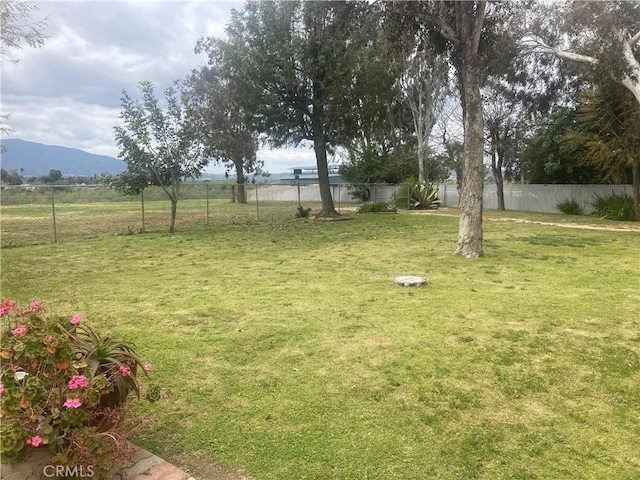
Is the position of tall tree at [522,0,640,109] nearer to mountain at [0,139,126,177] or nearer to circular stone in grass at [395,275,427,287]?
circular stone in grass at [395,275,427,287]

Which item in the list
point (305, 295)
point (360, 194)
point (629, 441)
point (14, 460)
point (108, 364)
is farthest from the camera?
point (360, 194)

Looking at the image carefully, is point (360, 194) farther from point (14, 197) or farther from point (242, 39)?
point (14, 197)

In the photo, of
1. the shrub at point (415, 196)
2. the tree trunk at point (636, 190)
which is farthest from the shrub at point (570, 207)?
the shrub at point (415, 196)

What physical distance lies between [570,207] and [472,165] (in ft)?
49.5

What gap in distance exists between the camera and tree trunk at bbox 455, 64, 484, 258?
8.39m

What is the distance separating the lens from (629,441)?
2471 mm

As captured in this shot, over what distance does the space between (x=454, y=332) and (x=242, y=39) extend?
15.4 meters

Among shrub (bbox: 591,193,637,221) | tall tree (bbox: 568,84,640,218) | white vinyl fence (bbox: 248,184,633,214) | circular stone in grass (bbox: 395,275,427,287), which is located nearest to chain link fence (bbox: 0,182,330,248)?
white vinyl fence (bbox: 248,184,633,214)

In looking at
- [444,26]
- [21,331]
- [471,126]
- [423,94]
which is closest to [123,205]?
[423,94]

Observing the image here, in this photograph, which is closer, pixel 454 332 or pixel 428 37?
pixel 454 332

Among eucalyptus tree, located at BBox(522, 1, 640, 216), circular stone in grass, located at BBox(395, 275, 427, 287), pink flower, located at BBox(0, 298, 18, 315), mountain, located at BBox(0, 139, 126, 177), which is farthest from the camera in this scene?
eucalyptus tree, located at BBox(522, 1, 640, 216)

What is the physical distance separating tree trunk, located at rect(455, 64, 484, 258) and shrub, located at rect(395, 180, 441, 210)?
14.9 m

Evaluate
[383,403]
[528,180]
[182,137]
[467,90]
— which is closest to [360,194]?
[528,180]

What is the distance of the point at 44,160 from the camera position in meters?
16.4
